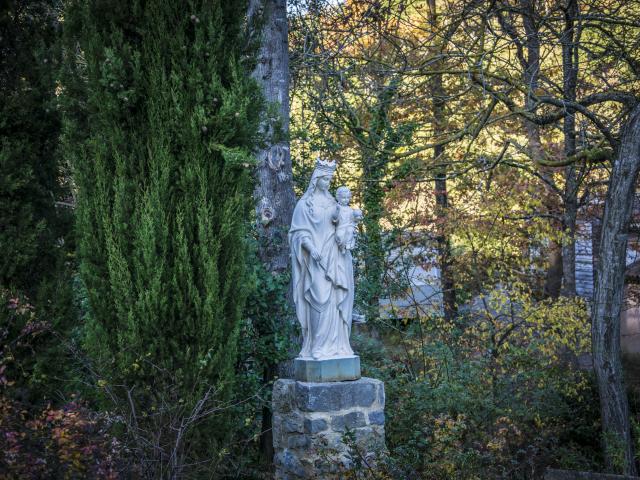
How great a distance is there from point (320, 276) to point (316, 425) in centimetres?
132

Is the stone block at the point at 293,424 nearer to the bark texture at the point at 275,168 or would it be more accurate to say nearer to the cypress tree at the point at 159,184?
the cypress tree at the point at 159,184

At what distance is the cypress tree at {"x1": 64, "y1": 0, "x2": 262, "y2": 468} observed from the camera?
5.76 metres

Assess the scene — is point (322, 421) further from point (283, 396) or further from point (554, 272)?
point (554, 272)

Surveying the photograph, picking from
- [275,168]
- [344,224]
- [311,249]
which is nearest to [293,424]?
[311,249]

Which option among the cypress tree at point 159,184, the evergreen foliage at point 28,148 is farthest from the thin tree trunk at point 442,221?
the evergreen foliage at point 28,148

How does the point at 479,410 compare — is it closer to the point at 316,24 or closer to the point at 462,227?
Answer: the point at 462,227

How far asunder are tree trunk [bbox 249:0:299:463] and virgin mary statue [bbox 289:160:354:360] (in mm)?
1510

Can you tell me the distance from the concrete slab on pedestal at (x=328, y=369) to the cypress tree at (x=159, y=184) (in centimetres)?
75

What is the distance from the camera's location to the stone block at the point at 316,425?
6.21m

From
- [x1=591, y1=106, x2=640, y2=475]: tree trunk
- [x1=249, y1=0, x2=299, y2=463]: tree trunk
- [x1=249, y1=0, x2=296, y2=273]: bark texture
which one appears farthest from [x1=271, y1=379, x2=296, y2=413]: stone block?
[x1=591, y1=106, x2=640, y2=475]: tree trunk

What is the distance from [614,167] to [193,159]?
578cm

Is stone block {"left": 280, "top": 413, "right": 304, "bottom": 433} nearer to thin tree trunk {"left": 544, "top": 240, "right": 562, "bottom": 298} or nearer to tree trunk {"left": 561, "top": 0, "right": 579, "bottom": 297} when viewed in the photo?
tree trunk {"left": 561, "top": 0, "right": 579, "bottom": 297}

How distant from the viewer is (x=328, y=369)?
253 inches

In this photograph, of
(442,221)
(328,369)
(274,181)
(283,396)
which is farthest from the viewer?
(442,221)
